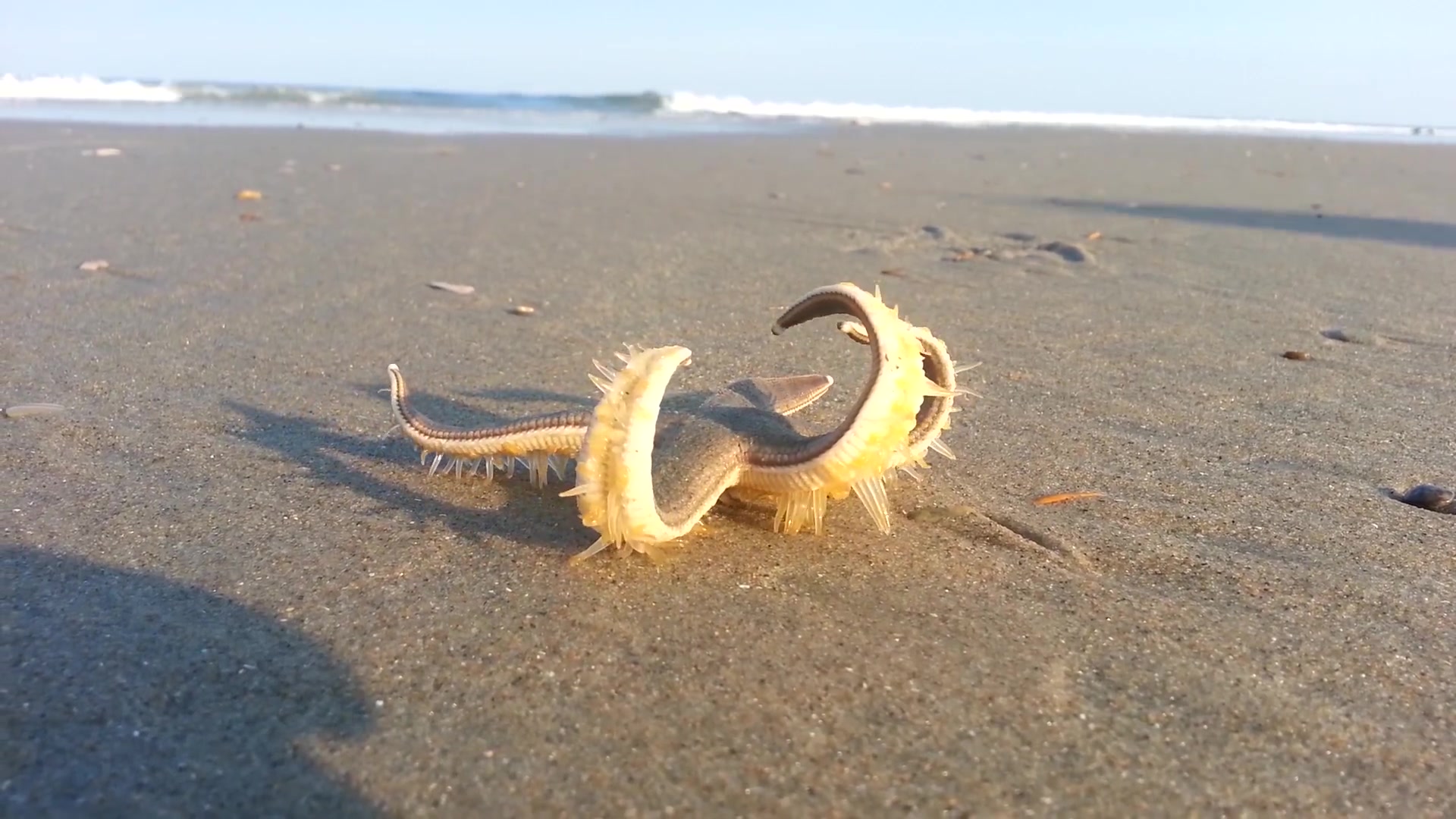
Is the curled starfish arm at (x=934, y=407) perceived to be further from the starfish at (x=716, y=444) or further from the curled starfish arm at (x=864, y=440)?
the curled starfish arm at (x=864, y=440)


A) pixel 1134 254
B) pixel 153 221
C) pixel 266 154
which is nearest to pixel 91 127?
pixel 266 154

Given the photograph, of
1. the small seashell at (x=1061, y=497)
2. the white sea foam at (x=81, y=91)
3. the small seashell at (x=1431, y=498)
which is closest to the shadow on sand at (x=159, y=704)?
the small seashell at (x=1061, y=497)

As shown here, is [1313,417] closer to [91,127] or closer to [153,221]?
[153,221]

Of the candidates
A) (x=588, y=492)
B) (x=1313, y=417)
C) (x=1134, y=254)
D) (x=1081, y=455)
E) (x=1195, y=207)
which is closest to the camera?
(x=588, y=492)

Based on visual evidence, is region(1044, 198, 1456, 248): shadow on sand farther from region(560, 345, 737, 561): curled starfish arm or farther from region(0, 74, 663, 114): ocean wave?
region(0, 74, 663, 114): ocean wave

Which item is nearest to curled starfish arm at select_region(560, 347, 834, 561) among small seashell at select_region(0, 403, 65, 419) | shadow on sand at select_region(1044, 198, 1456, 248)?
small seashell at select_region(0, 403, 65, 419)

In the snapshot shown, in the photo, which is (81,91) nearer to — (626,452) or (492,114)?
(492,114)

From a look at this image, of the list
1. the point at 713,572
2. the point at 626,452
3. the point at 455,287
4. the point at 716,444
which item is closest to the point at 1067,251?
the point at 455,287
